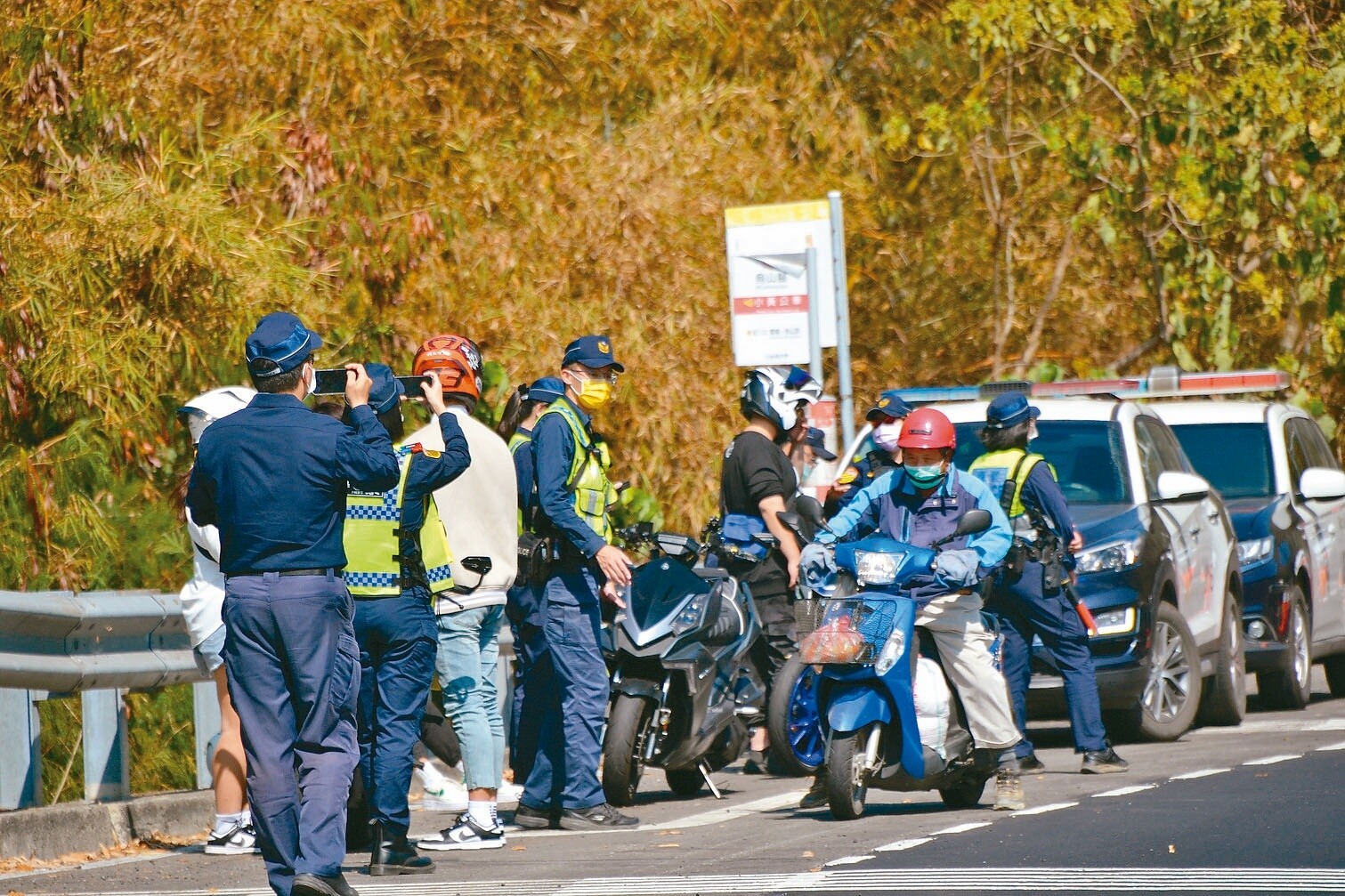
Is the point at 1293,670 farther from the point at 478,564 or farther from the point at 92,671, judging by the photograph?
the point at 92,671

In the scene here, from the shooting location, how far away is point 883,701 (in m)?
10.0

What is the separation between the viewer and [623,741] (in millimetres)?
10781

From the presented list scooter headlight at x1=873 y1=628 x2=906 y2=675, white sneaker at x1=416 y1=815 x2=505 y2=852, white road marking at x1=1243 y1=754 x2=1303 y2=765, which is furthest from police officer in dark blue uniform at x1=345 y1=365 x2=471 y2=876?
white road marking at x1=1243 y1=754 x2=1303 y2=765

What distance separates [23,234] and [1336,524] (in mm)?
9122

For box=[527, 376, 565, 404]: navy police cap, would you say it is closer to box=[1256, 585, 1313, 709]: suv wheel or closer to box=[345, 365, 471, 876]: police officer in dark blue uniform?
box=[345, 365, 471, 876]: police officer in dark blue uniform

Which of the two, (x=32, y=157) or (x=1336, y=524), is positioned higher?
(x=32, y=157)

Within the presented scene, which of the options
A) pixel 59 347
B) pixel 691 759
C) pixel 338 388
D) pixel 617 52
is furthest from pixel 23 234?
pixel 617 52

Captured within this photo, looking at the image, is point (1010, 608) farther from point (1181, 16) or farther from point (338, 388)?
point (1181, 16)

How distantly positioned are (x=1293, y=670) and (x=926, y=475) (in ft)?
19.7

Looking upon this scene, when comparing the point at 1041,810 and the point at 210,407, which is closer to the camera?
the point at 210,407

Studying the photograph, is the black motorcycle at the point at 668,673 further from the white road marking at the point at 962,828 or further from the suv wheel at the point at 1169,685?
the suv wheel at the point at 1169,685

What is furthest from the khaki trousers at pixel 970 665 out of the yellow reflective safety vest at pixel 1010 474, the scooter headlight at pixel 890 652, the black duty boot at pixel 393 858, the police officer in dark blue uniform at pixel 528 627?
the black duty boot at pixel 393 858

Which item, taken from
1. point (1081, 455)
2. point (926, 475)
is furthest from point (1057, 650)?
point (1081, 455)

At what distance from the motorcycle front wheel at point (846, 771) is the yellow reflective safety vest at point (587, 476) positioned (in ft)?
4.37
